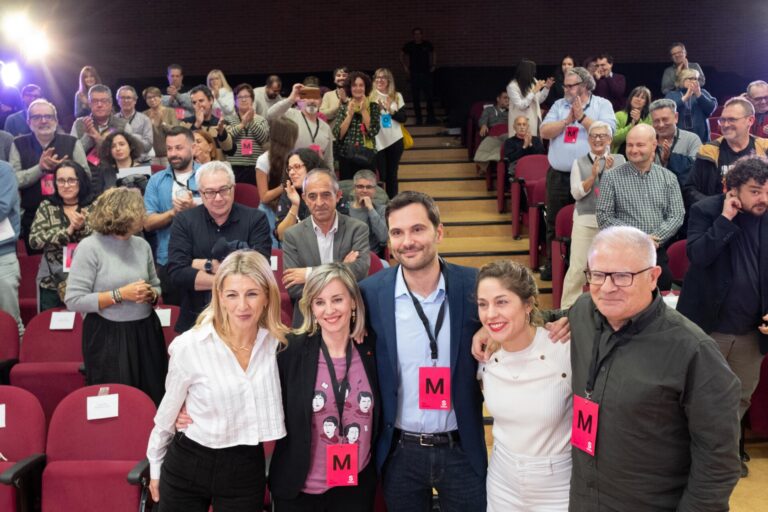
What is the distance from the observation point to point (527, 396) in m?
2.10

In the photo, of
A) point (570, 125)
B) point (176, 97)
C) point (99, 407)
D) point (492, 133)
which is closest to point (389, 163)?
point (492, 133)

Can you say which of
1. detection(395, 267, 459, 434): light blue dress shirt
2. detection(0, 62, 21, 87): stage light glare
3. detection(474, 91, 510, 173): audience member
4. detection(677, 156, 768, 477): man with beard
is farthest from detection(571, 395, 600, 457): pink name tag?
detection(0, 62, 21, 87): stage light glare

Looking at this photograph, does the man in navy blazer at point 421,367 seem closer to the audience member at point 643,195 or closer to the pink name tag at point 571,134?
the audience member at point 643,195

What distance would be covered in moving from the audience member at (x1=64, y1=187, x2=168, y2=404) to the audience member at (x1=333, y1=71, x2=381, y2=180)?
105 inches

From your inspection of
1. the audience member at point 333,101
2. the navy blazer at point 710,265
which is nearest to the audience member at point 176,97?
the audience member at point 333,101

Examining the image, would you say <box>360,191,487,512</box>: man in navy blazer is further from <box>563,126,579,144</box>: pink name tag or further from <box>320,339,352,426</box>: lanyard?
<box>563,126,579,144</box>: pink name tag

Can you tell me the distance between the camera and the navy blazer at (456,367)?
227 centimetres

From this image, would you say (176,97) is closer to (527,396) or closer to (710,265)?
(710,265)

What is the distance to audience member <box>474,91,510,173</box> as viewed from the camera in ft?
23.7

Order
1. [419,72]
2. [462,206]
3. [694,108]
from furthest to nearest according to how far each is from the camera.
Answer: [419,72] → [462,206] → [694,108]

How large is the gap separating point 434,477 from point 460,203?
4.94 m

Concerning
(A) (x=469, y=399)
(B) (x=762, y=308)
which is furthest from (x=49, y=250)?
(B) (x=762, y=308)

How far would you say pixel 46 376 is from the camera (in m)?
3.55

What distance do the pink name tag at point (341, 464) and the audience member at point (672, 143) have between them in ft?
11.1
